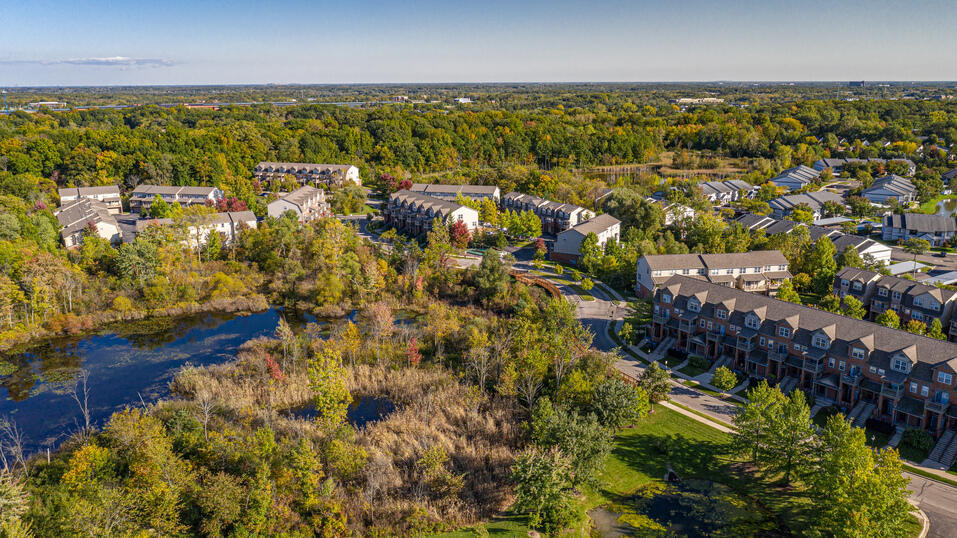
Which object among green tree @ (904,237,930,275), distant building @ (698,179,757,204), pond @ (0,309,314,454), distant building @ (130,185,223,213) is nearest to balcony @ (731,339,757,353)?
green tree @ (904,237,930,275)

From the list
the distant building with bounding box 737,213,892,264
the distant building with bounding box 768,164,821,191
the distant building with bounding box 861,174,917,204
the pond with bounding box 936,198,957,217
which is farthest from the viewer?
the distant building with bounding box 768,164,821,191

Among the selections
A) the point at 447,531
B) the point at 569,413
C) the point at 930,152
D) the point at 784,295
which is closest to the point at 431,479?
the point at 447,531

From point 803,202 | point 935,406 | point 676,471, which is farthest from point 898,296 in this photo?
point 803,202

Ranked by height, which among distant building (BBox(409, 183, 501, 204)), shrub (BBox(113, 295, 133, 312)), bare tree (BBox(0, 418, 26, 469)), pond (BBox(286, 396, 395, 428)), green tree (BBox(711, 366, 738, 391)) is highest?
distant building (BBox(409, 183, 501, 204))

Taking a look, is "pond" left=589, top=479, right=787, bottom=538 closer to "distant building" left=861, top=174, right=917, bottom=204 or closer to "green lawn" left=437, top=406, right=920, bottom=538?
"green lawn" left=437, top=406, right=920, bottom=538

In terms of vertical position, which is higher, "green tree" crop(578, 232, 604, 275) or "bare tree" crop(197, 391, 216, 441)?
"green tree" crop(578, 232, 604, 275)

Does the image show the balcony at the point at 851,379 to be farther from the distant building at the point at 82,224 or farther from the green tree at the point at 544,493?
the distant building at the point at 82,224
